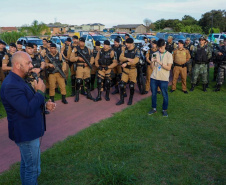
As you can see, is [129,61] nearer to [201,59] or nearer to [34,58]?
[34,58]

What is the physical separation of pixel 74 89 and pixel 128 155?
15.9 feet

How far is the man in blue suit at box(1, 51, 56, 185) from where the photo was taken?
2.45 meters

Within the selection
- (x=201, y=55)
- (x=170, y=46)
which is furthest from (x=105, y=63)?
(x=170, y=46)

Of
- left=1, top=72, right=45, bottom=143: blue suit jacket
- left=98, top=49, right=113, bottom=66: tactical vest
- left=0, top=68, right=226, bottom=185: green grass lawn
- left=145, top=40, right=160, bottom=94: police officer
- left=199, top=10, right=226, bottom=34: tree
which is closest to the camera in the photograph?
left=1, top=72, right=45, bottom=143: blue suit jacket

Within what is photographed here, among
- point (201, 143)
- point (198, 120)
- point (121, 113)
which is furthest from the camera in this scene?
point (121, 113)

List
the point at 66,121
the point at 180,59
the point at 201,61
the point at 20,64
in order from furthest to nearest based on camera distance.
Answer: the point at 201,61 < the point at 180,59 < the point at 66,121 < the point at 20,64

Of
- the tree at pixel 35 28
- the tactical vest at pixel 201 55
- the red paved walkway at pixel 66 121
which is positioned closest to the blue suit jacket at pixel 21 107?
the red paved walkway at pixel 66 121

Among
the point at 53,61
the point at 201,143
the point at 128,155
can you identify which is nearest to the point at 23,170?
the point at 128,155

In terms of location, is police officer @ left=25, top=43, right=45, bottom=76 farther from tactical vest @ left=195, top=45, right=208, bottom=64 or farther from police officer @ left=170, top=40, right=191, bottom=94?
tactical vest @ left=195, top=45, right=208, bottom=64

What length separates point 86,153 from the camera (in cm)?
439

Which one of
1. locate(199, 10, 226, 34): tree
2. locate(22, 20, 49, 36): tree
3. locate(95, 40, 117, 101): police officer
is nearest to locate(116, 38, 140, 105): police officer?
locate(95, 40, 117, 101): police officer

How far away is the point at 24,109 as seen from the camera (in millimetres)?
2441

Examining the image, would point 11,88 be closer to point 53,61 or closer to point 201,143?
point 201,143

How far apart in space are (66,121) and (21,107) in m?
3.77
